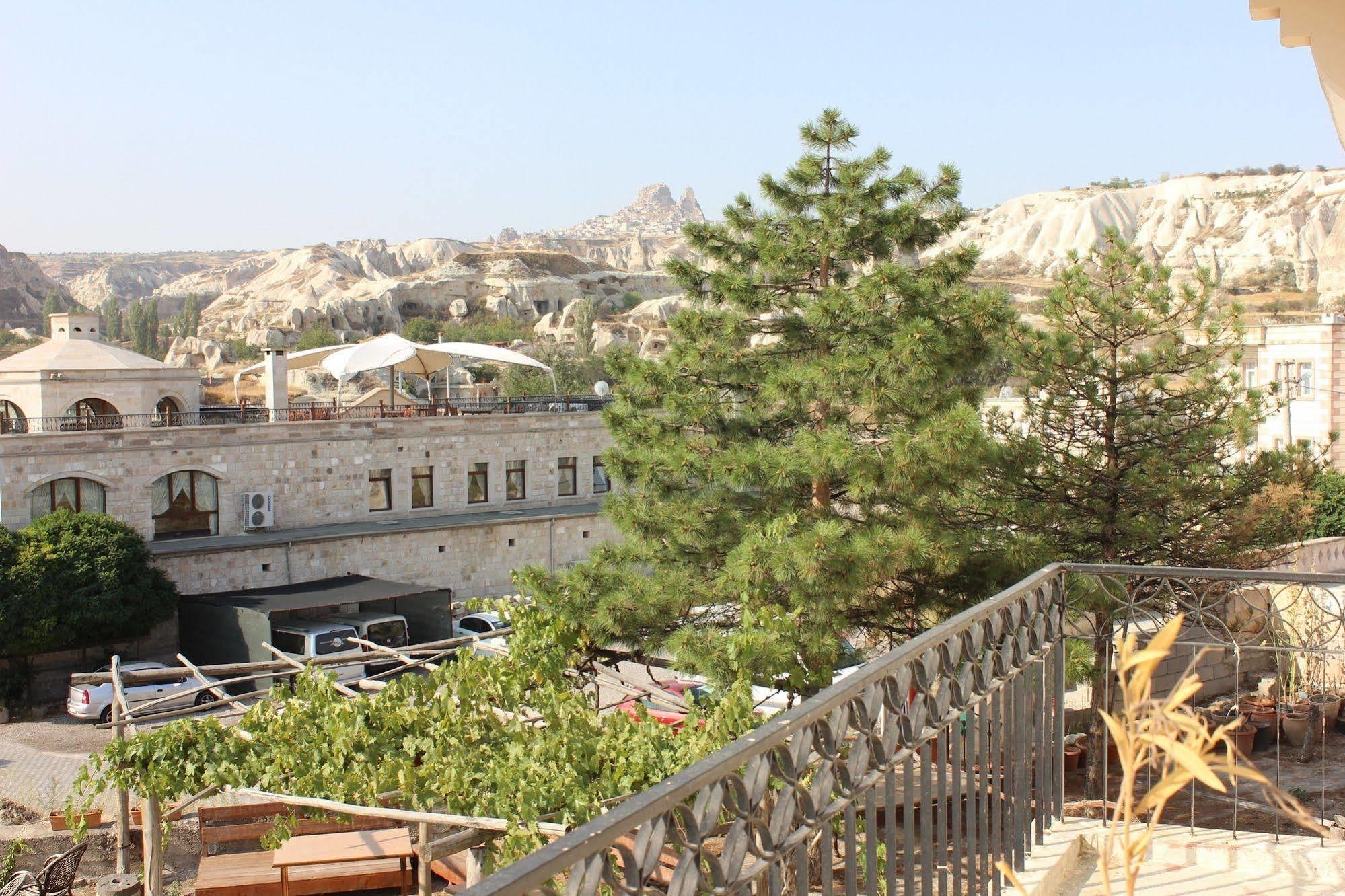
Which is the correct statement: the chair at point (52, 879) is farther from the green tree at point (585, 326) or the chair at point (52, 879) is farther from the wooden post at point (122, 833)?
the green tree at point (585, 326)

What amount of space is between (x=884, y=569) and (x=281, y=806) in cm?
564

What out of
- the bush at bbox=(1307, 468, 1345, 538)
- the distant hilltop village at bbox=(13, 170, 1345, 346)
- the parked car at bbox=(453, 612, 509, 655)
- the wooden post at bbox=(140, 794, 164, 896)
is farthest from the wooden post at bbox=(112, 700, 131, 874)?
the distant hilltop village at bbox=(13, 170, 1345, 346)

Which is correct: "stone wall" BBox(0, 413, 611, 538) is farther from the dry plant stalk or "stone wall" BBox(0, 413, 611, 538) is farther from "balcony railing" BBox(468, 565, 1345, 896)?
the dry plant stalk

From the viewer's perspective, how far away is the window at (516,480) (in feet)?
88.1

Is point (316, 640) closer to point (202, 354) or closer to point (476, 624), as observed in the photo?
point (476, 624)

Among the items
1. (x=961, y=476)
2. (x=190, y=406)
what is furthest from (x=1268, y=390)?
(x=190, y=406)

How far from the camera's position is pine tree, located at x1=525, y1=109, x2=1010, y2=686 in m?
10.5

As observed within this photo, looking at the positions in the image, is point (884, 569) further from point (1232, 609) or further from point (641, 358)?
point (1232, 609)

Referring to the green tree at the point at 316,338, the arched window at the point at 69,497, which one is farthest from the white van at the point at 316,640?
the green tree at the point at 316,338

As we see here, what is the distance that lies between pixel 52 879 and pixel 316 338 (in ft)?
176

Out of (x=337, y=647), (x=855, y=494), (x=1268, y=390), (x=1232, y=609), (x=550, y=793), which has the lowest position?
(x=337, y=647)

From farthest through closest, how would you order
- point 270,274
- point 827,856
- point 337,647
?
point 270,274, point 337,647, point 827,856

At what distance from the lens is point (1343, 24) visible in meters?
2.44

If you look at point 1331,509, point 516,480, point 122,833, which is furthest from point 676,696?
point 516,480
